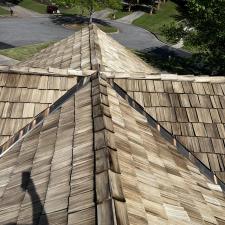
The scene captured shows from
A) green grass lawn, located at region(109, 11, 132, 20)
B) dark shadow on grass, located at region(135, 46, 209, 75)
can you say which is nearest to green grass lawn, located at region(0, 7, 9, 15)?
green grass lawn, located at region(109, 11, 132, 20)

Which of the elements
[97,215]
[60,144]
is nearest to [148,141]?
[60,144]

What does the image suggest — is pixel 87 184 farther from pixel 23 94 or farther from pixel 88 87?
pixel 23 94

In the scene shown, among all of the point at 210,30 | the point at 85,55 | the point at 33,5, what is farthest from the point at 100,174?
the point at 33,5

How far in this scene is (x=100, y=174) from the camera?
23.0 feet

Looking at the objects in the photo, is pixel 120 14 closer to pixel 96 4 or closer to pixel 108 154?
pixel 96 4

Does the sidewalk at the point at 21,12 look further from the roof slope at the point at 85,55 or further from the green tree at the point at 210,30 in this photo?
the roof slope at the point at 85,55

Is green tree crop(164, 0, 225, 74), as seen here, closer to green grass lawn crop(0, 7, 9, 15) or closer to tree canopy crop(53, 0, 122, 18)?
tree canopy crop(53, 0, 122, 18)

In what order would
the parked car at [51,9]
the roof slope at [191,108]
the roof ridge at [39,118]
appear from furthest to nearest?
1. the parked car at [51,9]
2. the roof slope at [191,108]
3. the roof ridge at [39,118]

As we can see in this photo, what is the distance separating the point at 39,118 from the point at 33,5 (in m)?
51.1

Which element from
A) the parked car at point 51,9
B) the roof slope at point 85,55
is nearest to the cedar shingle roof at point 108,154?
the roof slope at point 85,55

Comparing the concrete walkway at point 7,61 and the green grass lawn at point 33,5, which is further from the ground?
the concrete walkway at point 7,61

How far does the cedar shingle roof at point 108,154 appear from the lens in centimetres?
673

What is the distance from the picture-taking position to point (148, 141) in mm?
10398

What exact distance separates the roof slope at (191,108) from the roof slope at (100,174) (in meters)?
1.00
